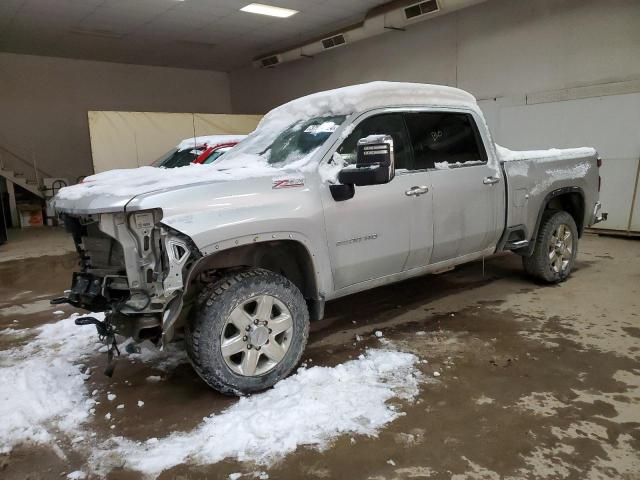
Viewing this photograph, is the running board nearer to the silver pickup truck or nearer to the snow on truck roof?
the silver pickup truck

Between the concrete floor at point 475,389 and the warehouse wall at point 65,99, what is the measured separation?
40.8ft

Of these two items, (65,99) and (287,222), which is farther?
(65,99)

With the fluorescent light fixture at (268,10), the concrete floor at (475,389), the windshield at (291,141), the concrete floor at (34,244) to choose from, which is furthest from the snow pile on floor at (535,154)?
the fluorescent light fixture at (268,10)

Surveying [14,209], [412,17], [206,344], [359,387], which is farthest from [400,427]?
[14,209]

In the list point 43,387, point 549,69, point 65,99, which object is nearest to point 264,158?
point 43,387

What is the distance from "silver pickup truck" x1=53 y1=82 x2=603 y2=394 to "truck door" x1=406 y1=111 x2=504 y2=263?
1 cm

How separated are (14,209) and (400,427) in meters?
15.3

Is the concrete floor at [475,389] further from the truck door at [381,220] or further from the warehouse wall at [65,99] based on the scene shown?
the warehouse wall at [65,99]

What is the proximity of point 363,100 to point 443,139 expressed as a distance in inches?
37.1

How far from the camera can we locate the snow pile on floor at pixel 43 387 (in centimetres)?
274

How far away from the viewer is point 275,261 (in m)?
3.36

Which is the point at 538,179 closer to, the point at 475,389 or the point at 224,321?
the point at 475,389

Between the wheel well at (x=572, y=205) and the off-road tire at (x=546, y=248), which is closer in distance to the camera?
the off-road tire at (x=546, y=248)

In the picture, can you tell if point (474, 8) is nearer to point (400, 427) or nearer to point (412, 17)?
point (412, 17)
